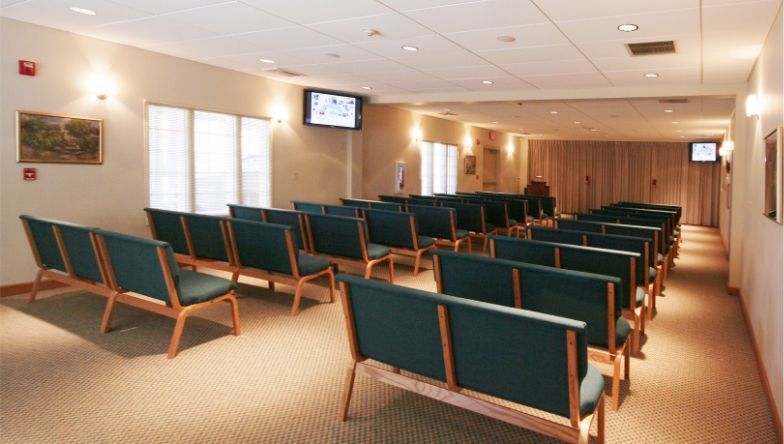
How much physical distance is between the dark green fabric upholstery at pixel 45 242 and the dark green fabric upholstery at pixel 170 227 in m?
1.00

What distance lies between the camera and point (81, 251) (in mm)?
4266

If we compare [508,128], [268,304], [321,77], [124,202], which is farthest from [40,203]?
[508,128]

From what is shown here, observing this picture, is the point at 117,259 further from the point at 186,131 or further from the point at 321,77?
the point at 321,77

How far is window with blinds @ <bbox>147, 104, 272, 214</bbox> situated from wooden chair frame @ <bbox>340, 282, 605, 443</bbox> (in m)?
4.65

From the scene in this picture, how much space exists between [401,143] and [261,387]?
808cm

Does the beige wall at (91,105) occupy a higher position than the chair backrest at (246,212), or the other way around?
the beige wall at (91,105)

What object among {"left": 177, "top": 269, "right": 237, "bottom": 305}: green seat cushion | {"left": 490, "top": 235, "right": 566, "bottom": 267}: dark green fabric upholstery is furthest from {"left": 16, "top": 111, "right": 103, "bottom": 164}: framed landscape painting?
{"left": 490, "top": 235, "right": 566, "bottom": 267}: dark green fabric upholstery

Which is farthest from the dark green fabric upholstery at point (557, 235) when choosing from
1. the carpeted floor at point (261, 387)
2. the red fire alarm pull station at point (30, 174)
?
the red fire alarm pull station at point (30, 174)

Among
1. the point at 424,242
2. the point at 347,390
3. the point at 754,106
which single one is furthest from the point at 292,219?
the point at 754,106

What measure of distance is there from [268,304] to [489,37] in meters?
3.30

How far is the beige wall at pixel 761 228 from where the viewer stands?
3146 millimetres

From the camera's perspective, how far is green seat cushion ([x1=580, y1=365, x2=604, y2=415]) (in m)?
2.13

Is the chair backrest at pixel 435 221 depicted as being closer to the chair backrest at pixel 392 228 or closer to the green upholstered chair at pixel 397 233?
the green upholstered chair at pixel 397 233

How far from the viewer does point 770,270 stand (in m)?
3.51
